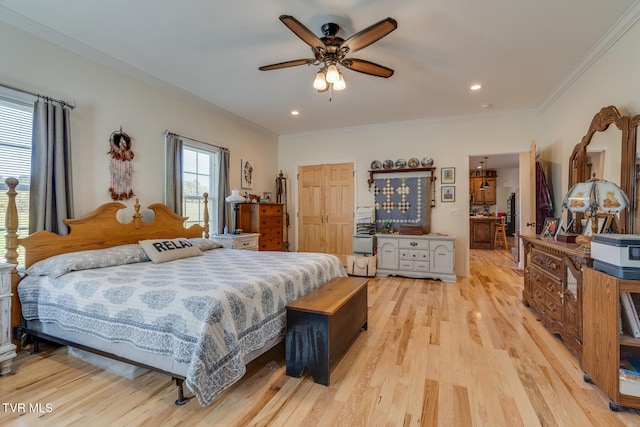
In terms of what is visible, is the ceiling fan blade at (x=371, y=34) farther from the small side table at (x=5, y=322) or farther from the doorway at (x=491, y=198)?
the doorway at (x=491, y=198)

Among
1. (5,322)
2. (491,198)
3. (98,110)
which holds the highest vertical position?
(98,110)

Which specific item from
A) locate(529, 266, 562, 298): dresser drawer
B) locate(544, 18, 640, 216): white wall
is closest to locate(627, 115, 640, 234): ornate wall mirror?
locate(544, 18, 640, 216): white wall

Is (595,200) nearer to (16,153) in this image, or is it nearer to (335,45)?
(335,45)

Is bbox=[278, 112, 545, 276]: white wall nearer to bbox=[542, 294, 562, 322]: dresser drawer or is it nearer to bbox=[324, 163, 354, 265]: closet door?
bbox=[324, 163, 354, 265]: closet door

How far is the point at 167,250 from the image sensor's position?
2857 mm

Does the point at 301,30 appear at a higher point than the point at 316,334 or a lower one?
higher

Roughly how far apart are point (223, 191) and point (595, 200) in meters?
4.38

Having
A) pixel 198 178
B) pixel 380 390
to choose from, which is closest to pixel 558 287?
pixel 380 390

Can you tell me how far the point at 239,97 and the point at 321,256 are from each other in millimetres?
2606

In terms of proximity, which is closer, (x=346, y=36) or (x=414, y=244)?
(x=346, y=36)

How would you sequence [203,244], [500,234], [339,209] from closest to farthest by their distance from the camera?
[203,244], [339,209], [500,234]

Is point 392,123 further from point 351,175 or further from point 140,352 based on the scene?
point 140,352

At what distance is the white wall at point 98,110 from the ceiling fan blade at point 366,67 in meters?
2.47

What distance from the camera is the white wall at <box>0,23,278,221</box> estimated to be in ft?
8.21
